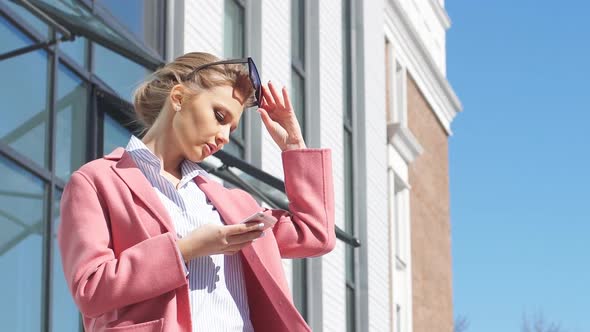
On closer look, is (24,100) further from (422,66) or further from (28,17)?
(422,66)

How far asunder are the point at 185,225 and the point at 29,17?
598 cm

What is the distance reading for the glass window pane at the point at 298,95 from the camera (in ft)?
53.2

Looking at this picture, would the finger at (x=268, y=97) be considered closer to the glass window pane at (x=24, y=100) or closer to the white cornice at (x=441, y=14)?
the glass window pane at (x=24, y=100)

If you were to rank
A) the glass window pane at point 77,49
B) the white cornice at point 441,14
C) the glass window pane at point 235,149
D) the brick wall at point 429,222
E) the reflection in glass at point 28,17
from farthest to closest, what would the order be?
the white cornice at point 441,14, the brick wall at point 429,222, the glass window pane at point 235,149, the glass window pane at point 77,49, the reflection in glass at point 28,17

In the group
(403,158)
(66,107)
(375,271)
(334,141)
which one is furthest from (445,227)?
(66,107)

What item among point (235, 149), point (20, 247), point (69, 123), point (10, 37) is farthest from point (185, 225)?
point (235, 149)

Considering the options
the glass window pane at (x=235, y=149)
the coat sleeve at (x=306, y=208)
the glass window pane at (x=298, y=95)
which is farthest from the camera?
the glass window pane at (x=298, y=95)

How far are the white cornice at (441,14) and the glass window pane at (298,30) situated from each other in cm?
1084

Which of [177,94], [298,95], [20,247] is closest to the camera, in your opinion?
[177,94]

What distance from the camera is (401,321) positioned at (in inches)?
892

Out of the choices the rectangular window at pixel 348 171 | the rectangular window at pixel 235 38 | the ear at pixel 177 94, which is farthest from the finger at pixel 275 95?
the rectangular window at pixel 348 171

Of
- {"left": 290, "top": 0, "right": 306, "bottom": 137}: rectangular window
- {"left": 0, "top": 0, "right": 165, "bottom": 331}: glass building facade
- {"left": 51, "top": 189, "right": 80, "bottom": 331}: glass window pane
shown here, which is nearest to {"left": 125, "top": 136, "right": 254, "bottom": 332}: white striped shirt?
{"left": 0, "top": 0, "right": 165, "bottom": 331}: glass building facade

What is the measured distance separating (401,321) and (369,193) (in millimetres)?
4251

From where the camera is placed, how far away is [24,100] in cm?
909
